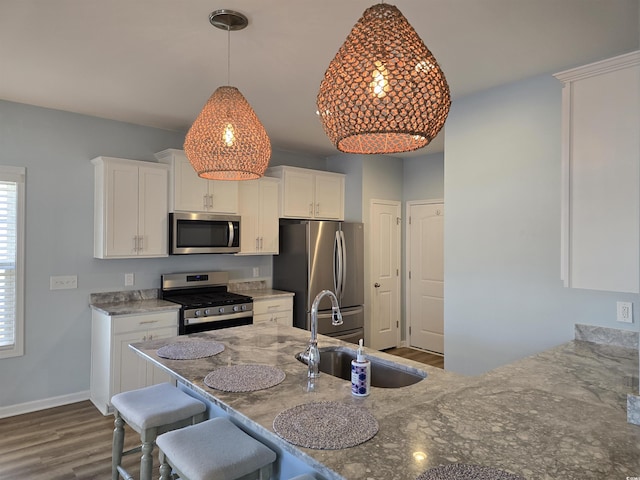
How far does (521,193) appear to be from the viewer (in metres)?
2.99

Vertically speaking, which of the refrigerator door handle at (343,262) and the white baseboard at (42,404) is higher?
the refrigerator door handle at (343,262)

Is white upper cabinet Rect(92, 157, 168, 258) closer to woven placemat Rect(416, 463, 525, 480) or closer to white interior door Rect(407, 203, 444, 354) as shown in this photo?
white interior door Rect(407, 203, 444, 354)

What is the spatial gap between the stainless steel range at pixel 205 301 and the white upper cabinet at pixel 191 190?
709mm

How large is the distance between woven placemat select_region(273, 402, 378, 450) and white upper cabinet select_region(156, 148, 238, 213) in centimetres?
301

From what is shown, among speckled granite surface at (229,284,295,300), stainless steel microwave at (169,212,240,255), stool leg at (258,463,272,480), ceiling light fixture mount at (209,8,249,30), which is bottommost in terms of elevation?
stool leg at (258,463,272,480)

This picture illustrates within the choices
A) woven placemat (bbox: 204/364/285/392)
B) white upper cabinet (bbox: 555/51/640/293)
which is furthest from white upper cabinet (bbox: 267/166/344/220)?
white upper cabinet (bbox: 555/51/640/293)

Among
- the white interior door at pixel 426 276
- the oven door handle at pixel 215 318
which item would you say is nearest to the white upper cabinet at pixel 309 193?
the white interior door at pixel 426 276

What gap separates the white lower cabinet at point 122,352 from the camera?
3.52 metres

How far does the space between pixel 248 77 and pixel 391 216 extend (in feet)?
10.7

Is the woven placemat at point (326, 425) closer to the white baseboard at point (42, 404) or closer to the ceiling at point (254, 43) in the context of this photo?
the ceiling at point (254, 43)

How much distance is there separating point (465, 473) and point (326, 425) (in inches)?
17.5

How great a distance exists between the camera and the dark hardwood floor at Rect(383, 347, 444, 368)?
5.19m

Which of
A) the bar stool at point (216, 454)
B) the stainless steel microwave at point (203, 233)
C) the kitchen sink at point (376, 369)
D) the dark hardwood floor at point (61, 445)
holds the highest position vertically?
the stainless steel microwave at point (203, 233)

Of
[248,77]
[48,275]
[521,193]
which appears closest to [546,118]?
[521,193]
